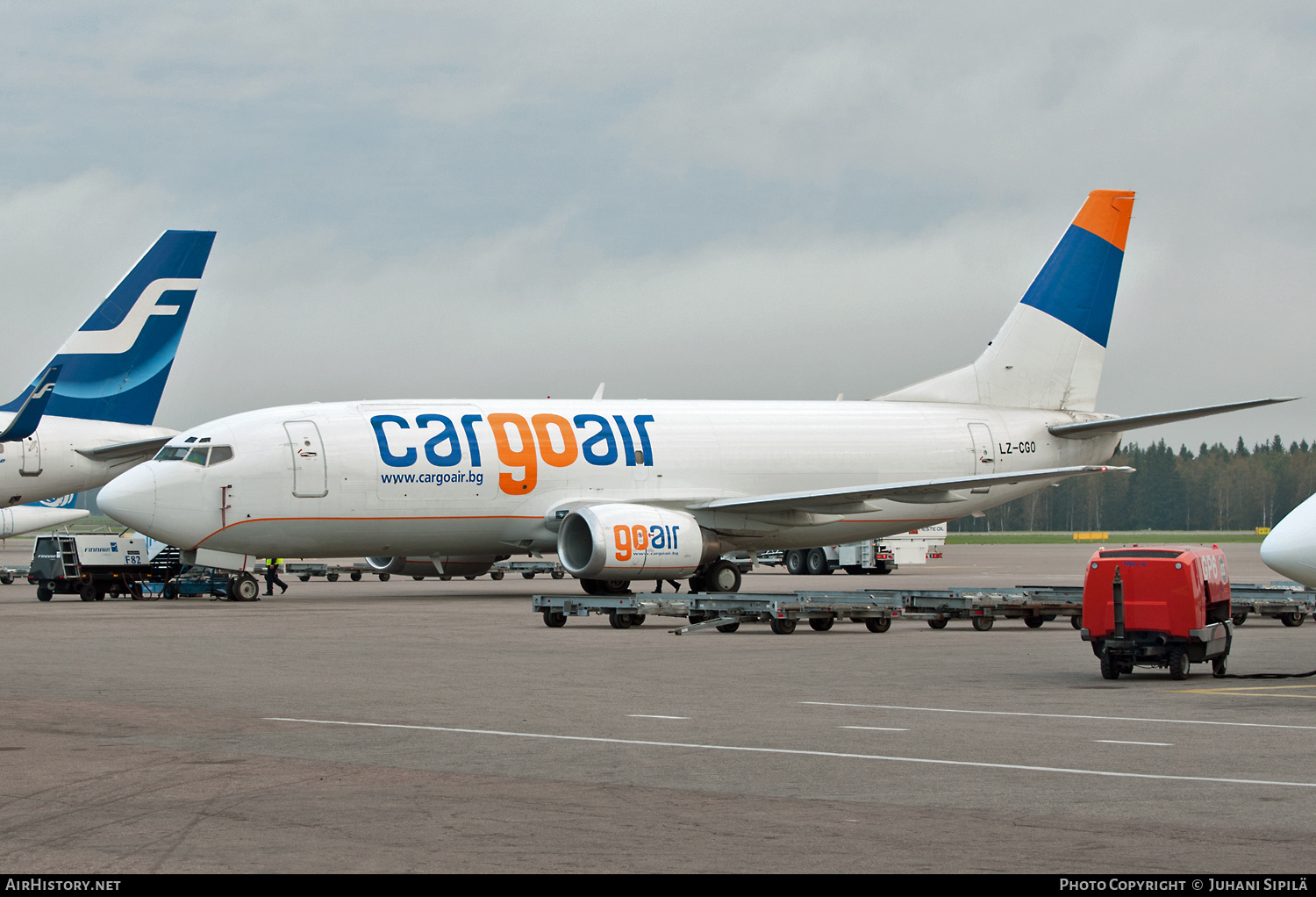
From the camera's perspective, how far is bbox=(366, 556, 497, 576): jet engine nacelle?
35.4 metres

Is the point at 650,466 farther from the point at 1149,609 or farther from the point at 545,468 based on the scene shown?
the point at 1149,609

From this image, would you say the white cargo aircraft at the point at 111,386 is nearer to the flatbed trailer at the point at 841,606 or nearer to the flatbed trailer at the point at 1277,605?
the flatbed trailer at the point at 841,606

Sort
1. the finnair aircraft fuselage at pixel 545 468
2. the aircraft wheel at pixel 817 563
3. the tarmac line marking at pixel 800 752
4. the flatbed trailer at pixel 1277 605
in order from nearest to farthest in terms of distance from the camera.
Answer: the tarmac line marking at pixel 800 752, the flatbed trailer at pixel 1277 605, the finnair aircraft fuselage at pixel 545 468, the aircraft wheel at pixel 817 563

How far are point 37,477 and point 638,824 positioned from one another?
30749 millimetres

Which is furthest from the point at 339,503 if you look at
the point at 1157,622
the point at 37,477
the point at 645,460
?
the point at 1157,622

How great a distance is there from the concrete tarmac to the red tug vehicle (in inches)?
19.9

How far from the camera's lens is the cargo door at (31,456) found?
34.8m

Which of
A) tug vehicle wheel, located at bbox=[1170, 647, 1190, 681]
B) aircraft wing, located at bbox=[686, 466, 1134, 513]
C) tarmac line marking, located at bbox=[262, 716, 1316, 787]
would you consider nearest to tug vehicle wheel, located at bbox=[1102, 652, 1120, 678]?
tug vehicle wheel, located at bbox=[1170, 647, 1190, 681]

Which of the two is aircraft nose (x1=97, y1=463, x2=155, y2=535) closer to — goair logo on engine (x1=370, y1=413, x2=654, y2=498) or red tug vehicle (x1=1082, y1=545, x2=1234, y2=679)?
goair logo on engine (x1=370, y1=413, x2=654, y2=498)

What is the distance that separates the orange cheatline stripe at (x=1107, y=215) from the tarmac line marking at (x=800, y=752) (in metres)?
30.5

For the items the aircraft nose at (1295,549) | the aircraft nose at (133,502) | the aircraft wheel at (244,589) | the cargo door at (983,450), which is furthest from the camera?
the cargo door at (983,450)

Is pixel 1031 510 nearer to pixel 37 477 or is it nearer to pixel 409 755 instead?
pixel 37 477

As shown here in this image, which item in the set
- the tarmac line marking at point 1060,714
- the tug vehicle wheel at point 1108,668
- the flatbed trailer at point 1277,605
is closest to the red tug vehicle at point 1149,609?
the tug vehicle wheel at point 1108,668

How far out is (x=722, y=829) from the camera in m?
8.28
